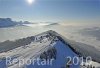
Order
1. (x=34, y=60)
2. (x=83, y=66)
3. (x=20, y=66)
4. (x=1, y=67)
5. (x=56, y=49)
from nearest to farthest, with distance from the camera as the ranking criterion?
(x=20, y=66) → (x=34, y=60) → (x=1, y=67) → (x=83, y=66) → (x=56, y=49)

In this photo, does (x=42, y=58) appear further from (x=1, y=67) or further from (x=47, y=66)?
(x=1, y=67)

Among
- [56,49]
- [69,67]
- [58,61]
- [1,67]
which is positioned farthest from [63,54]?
[1,67]

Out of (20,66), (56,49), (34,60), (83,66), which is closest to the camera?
(20,66)

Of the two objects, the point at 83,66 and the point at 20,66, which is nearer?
the point at 20,66

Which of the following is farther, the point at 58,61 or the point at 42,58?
the point at 58,61

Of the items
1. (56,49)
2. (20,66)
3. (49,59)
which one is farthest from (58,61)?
(20,66)

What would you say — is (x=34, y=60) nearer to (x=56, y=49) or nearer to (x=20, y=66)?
(x=20, y=66)

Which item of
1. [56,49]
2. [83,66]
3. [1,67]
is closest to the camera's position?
[1,67]

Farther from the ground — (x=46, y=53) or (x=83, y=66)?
(x=46, y=53)

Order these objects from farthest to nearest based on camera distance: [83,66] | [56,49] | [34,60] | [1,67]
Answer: [56,49] < [83,66] < [1,67] < [34,60]
